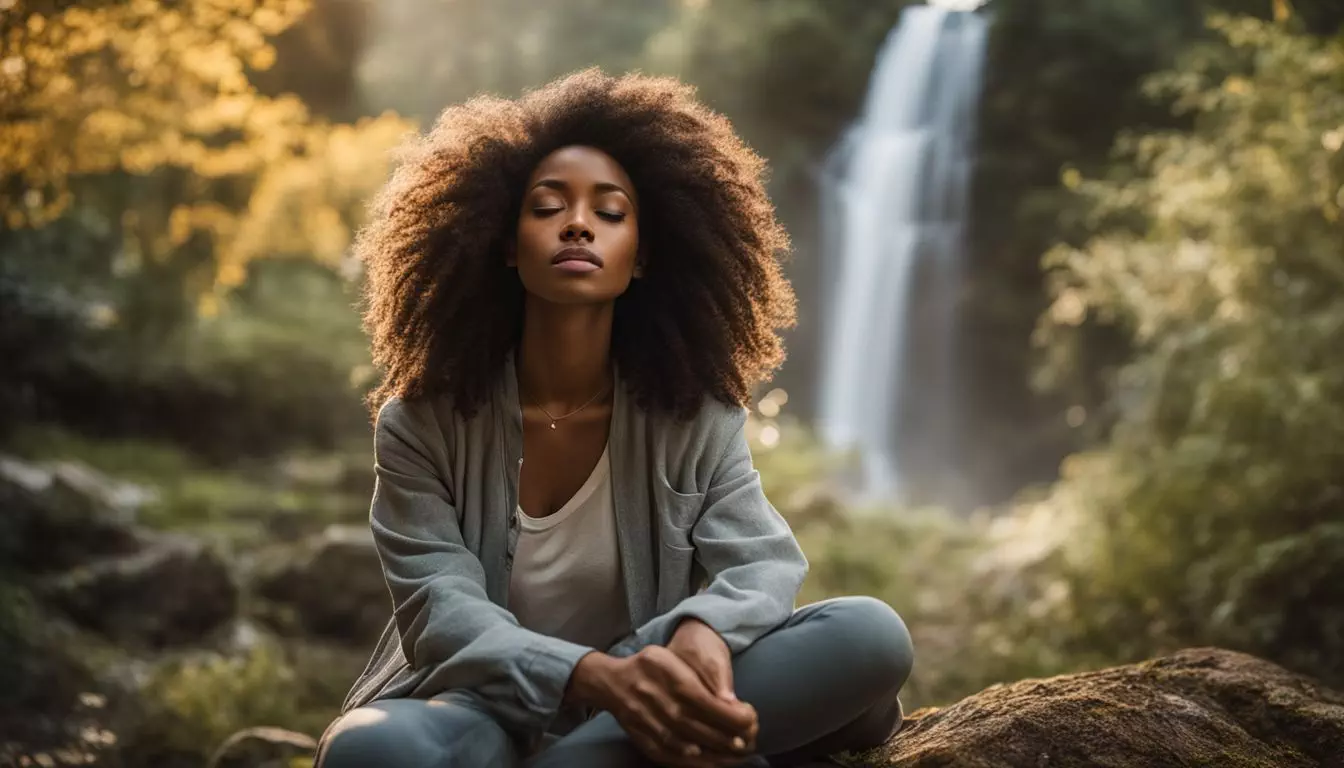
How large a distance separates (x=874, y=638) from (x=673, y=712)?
1.20ft

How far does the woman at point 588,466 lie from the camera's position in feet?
6.09

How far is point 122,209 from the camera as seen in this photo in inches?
357

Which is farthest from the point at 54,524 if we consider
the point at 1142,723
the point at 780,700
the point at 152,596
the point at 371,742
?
the point at 1142,723

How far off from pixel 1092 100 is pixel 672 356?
42.0 ft

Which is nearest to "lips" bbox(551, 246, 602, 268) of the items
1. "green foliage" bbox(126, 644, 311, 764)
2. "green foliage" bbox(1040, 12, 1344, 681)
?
"green foliage" bbox(126, 644, 311, 764)

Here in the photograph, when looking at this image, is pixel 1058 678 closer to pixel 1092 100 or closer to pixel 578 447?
pixel 578 447

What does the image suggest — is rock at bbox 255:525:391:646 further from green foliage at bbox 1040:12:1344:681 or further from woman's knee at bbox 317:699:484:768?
woman's knee at bbox 317:699:484:768

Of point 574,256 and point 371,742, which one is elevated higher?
point 574,256

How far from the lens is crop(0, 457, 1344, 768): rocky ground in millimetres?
2162

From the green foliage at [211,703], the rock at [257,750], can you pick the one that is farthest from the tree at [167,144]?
the rock at [257,750]

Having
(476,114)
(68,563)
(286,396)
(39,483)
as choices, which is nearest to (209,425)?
(286,396)

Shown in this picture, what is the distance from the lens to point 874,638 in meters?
1.89

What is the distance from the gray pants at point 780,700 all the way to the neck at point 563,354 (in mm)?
655

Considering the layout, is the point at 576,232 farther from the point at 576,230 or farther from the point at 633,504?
the point at 633,504
